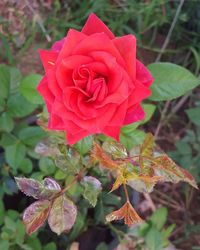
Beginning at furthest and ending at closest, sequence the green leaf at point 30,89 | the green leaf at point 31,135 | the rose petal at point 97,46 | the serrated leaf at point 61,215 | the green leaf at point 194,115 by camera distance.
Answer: the green leaf at point 194,115 < the green leaf at point 31,135 < the green leaf at point 30,89 < the serrated leaf at point 61,215 < the rose petal at point 97,46

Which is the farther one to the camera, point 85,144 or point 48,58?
point 85,144

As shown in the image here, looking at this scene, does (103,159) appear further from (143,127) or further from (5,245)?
(143,127)

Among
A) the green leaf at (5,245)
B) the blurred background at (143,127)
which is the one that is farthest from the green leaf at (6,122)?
the green leaf at (5,245)

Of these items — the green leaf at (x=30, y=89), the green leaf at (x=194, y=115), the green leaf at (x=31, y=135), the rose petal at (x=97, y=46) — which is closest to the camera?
the rose petal at (x=97, y=46)

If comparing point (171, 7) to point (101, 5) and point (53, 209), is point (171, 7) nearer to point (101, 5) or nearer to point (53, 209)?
point (101, 5)

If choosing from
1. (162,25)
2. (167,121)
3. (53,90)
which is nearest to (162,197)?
(167,121)

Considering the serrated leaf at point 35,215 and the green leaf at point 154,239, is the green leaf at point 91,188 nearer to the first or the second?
the serrated leaf at point 35,215

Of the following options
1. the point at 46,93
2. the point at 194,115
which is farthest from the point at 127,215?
the point at 194,115
